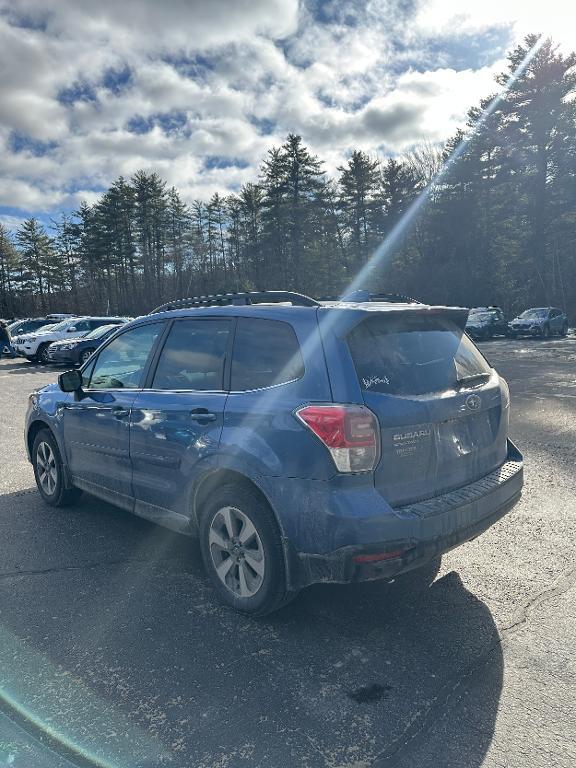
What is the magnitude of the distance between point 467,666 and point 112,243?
202 ft

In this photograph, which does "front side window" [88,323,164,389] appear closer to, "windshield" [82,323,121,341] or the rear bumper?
"windshield" [82,323,121,341]

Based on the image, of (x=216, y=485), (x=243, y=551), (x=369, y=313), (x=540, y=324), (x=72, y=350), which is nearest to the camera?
(x=369, y=313)

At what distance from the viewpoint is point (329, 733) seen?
2396mm

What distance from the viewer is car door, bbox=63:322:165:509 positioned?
4.27 m

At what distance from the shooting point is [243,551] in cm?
333

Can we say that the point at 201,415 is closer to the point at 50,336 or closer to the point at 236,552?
the point at 236,552

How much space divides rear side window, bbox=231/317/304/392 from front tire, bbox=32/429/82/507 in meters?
2.50

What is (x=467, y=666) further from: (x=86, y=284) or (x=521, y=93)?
(x=86, y=284)

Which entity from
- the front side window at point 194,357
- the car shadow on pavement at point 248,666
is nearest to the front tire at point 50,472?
the car shadow on pavement at point 248,666

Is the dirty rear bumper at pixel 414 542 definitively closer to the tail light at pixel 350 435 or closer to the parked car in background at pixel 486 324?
the tail light at pixel 350 435

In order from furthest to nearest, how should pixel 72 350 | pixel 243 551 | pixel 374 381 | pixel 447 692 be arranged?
pixel 72 350
pixel 243 551
pixel 374 381
pixel 447 692

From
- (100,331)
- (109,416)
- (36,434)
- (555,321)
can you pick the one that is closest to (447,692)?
(109,416)

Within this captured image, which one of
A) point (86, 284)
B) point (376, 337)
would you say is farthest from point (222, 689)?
point (86, 284)

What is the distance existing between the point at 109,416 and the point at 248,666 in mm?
2237
